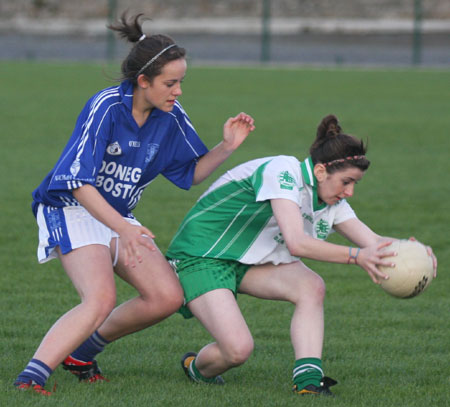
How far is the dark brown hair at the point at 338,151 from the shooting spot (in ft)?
14.2


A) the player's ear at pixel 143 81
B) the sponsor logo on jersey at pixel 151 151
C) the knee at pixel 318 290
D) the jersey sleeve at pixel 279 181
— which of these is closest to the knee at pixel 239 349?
the knee at pixel 318 290

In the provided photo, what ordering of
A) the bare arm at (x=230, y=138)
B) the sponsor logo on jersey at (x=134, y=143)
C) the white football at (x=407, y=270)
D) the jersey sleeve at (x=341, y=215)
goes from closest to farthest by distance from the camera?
1. the white football at (x=407, y=270)
2. the sponsor logo on jersey at (x=134, y=143)
3. the jersey sleeve at (x=341, y=215)
4. the bare arm at (x=230, y=138)

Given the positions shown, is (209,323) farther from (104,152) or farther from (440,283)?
(440,283)

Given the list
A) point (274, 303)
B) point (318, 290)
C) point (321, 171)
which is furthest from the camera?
point (274, 303)

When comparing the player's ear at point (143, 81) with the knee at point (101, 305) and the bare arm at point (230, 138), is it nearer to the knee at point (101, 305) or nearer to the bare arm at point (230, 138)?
the bare arm at point (230, 138)

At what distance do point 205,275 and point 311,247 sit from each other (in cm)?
62

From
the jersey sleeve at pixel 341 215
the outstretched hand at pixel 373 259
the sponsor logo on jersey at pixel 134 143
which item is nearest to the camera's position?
the outstretched hand at pixel 373 259

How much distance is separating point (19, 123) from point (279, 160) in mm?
11678

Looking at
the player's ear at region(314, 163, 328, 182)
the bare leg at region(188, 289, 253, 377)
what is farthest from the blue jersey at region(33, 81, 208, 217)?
the player's ear at region(314, 163, 328, 182)

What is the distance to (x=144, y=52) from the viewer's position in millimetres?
4406

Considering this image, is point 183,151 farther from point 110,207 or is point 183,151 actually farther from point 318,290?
point 318,290

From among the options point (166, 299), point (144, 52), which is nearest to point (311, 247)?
point (166, 299)

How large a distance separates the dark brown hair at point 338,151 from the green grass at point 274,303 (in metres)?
1.05

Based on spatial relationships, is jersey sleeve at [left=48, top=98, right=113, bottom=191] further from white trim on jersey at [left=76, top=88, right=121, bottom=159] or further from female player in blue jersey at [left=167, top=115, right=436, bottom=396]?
female player in blue jersey at [left=167, top=115, right=436, bottom=396]
